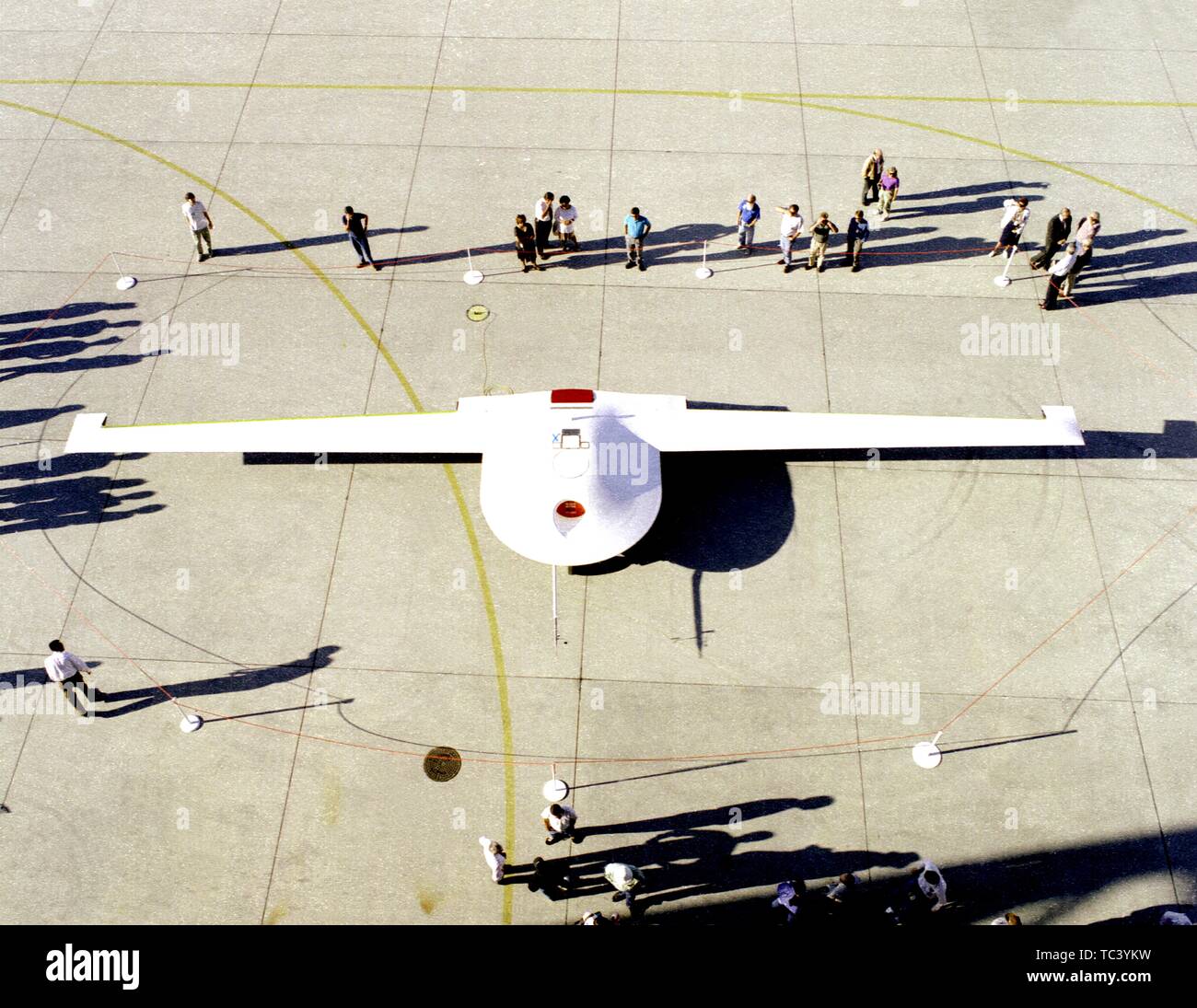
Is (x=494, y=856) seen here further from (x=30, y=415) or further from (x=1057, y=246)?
→ (x=1057, y=246)

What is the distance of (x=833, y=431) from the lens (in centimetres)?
1666

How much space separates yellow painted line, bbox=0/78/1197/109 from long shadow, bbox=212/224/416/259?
5.53 meters

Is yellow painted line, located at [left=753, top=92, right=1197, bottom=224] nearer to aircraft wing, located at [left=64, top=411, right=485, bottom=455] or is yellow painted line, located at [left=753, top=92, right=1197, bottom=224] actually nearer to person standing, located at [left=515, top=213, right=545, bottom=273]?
person standing, located at [left=515, top=213, right=545, bottom=273]

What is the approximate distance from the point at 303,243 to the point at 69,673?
38.6 feet

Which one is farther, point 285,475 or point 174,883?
point 285,475

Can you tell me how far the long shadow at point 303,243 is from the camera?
852 inches

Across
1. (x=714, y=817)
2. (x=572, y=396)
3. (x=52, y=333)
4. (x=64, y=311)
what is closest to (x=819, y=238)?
(x=572, y=396)

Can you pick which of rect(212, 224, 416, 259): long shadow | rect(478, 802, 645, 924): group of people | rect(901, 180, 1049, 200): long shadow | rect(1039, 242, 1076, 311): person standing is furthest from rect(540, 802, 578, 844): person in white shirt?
rect(901, 180, 1049, 200): long shadow

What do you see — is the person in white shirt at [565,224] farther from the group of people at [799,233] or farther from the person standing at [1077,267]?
the person standing at [1077,267]
